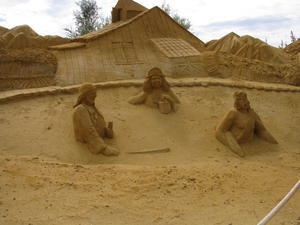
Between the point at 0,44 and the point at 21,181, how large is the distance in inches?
179

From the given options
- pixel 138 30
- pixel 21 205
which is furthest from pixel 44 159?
pixel 138 30

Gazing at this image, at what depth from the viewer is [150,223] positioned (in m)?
3.14

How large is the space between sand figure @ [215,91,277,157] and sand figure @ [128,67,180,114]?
102 centimetres

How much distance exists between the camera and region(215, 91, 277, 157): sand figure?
526 cm

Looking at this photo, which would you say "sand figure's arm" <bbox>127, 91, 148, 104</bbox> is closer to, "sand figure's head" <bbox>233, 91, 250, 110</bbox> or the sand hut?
the sand hut

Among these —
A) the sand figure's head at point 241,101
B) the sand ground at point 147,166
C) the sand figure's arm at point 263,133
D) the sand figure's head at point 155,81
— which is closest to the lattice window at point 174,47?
the sand ground at point 147,166

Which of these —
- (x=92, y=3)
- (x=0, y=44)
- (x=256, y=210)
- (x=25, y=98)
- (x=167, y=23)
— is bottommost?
(x=256, y=210)

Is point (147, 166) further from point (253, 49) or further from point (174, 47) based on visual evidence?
point (253, 49)

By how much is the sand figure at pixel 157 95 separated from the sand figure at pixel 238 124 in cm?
102

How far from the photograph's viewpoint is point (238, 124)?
529cm

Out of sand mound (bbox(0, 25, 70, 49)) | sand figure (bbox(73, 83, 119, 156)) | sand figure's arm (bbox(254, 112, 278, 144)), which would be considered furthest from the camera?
sand mound (bbox(0, 25, 70, 49))

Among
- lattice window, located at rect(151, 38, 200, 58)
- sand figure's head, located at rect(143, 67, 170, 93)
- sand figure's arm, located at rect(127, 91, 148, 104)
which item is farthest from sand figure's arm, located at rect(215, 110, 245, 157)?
lattice window, located at rect(151, 38, 200, 58)

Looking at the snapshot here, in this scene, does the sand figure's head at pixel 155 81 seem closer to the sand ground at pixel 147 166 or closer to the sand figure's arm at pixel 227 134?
the sand ground at pixel 147 166

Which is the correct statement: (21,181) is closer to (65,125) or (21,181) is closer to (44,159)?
(44,159)
